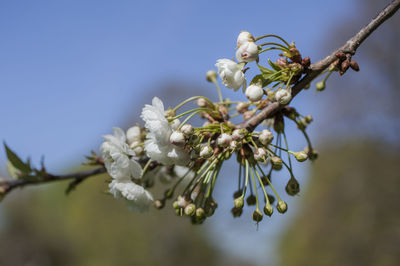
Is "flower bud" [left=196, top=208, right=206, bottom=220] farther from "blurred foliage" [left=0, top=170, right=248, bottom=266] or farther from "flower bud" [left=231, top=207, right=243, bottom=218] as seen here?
"blurred foliage" [left=0, top=170, right=248, bottom=266]

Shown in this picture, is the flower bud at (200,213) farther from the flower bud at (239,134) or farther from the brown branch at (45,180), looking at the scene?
the brown branch at (45,180)

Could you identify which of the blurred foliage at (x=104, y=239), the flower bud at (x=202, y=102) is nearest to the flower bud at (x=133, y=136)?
the flower bud at (x=202, y=102)

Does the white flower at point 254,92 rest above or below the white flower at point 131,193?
above

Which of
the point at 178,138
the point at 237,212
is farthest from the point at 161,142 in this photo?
the point at 237,212

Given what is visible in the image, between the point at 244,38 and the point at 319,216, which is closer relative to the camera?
the point at 244,38

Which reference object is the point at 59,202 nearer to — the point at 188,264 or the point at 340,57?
the point at 188,264

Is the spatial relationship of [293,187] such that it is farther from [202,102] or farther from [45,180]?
[45,180]

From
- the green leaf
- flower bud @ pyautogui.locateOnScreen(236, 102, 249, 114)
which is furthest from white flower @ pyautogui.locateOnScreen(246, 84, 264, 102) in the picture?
the green leaf
